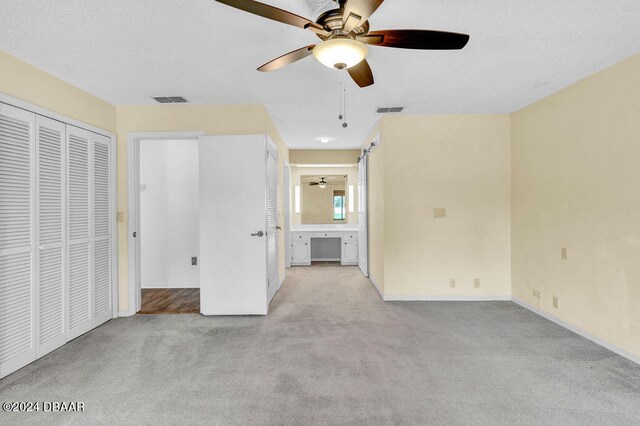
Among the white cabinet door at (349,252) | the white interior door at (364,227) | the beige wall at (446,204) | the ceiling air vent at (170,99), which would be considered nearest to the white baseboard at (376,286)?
the beige wall at (446,204)

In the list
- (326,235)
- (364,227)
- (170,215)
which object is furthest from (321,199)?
(170,215)

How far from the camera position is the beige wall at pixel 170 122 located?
3.70m

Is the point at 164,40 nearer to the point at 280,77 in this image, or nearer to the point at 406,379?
the point at 280,77

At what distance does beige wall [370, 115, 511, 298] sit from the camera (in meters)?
4.15

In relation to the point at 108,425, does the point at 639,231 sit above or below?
above

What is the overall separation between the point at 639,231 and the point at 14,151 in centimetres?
512

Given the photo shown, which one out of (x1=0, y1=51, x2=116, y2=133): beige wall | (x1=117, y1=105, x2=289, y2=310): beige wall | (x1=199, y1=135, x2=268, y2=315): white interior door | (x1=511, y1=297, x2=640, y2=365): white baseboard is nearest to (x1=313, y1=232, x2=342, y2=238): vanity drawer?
(x1=199, y1=135, x2=268, y2=315): white interior door

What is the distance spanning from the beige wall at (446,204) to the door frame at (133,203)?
2.68m

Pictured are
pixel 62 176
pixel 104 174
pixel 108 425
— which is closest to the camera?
pixel 108 425

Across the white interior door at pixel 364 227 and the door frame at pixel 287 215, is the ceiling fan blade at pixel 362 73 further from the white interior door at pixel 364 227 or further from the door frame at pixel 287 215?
the door frame at pixel 287 215

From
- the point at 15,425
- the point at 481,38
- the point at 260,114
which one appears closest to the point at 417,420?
the point at 15,425

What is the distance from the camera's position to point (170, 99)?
352cm

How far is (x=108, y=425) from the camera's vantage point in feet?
5.89

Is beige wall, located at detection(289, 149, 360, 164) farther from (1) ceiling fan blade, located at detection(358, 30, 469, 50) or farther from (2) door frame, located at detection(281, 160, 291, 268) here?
(1) ceiling fan blade, located at detection(358, 30, 469, 50)
